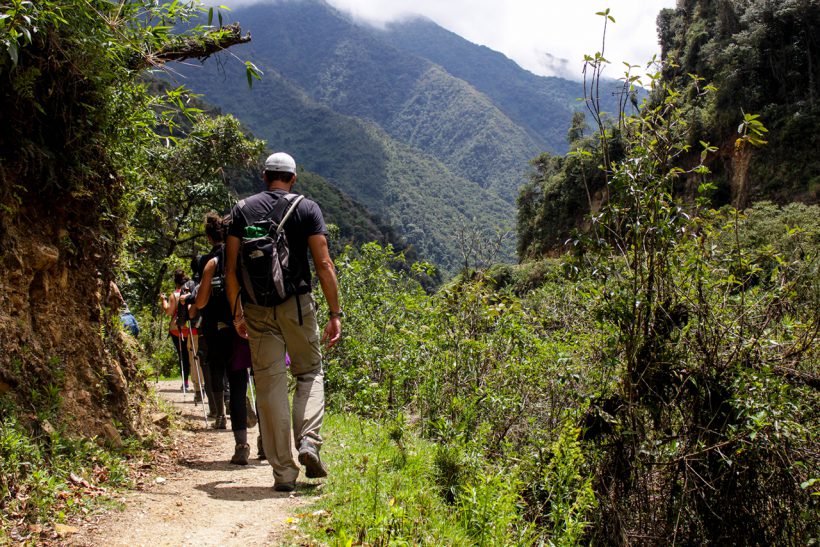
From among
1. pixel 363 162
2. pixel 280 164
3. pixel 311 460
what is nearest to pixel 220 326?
pixel 280 164

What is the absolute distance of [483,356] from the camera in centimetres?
766

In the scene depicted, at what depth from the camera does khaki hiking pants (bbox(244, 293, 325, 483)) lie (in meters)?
4.28

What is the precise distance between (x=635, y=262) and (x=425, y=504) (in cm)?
259

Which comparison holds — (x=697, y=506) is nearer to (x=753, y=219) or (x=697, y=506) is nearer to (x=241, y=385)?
(x=241, y=385)

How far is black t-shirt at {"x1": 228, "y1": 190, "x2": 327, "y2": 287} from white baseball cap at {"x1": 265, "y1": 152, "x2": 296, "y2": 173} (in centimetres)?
20

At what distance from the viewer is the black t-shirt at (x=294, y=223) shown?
4281 millimetres

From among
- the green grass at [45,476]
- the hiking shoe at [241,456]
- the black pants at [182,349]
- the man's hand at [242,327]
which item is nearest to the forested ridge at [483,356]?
the green grass at [45,476]

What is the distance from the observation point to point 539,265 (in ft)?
160

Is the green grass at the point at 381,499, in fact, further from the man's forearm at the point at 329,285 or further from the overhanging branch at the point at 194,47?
the overhanging branch at the point at 194,47

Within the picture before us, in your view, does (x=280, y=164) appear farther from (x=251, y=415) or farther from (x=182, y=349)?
(x=182, y=349)

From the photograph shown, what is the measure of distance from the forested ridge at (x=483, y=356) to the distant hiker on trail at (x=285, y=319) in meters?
0.40

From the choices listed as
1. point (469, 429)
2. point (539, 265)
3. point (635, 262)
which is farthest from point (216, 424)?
point (539, 265)

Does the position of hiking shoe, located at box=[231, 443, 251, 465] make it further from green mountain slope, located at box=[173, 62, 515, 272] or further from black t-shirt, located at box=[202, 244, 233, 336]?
green mountain slope, located at box=[173, 62, 515, 272]

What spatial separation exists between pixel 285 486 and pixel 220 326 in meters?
1.99
